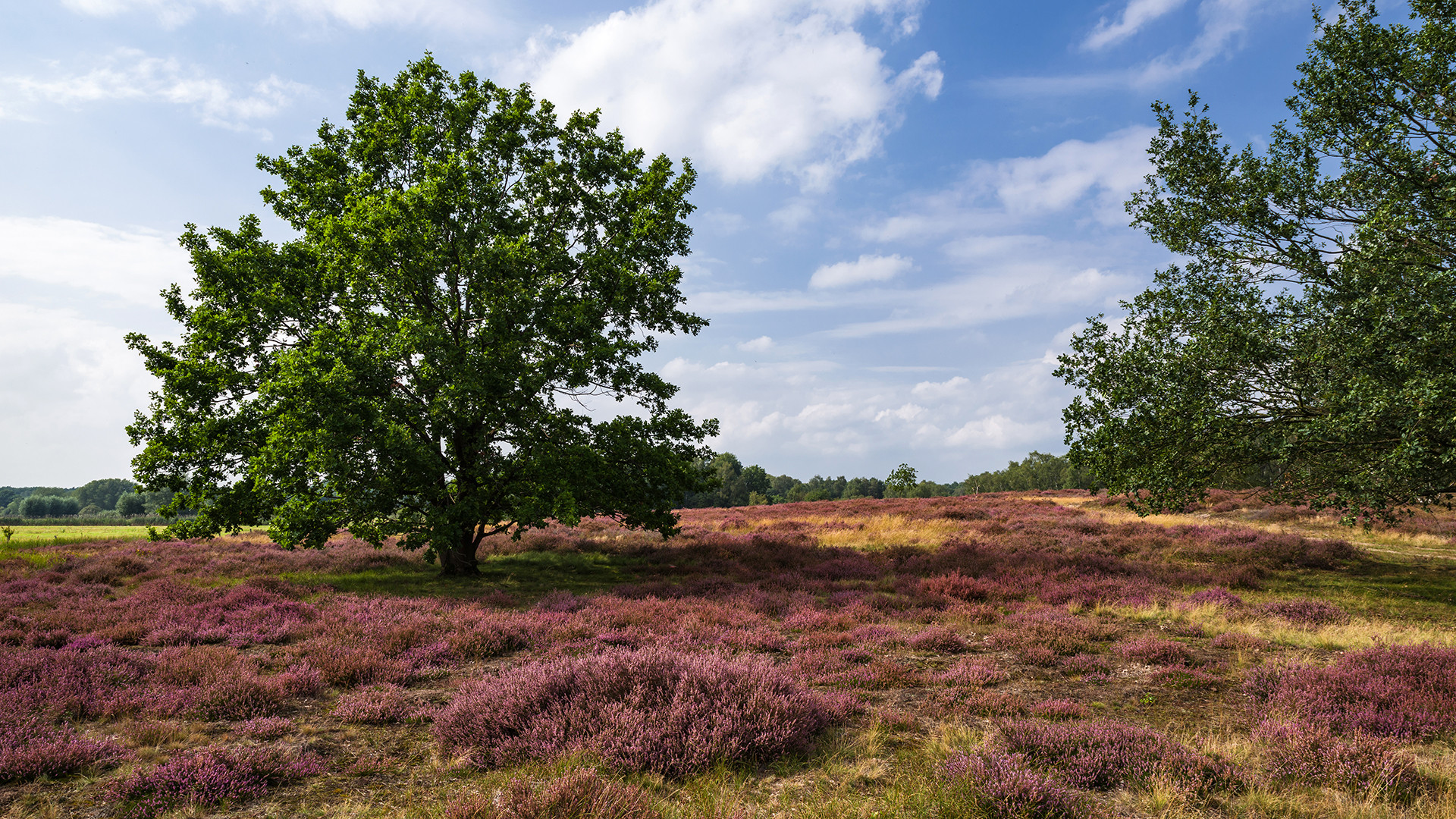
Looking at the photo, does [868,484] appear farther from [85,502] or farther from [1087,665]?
[85,502]

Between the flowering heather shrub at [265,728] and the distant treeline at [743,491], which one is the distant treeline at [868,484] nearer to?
the distant treeline at [743,491]

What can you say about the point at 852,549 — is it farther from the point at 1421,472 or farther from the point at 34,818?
the point at 34,818

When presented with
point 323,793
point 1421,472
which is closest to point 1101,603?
point 1421,472

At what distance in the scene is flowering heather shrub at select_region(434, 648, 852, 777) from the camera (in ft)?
17.8

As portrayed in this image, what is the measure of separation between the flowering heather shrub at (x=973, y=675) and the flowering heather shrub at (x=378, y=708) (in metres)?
6.62

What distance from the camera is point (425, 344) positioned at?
1598 cm

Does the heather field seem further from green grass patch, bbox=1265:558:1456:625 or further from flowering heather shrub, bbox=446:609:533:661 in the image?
green grass patch, bbox=1265:558:1456:625

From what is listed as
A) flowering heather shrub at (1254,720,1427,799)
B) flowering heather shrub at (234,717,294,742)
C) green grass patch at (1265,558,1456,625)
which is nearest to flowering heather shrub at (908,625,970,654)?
flowering heather shrub at (1254,720,1427,799)

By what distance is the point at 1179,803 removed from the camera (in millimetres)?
4652

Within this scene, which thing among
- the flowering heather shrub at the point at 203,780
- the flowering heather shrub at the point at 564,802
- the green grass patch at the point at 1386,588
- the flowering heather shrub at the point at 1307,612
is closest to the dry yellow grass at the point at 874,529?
the green grass patch at the point at 1386,588

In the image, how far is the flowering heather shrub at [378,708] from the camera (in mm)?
6805

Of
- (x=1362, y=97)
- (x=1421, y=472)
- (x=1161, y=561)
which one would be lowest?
(x=1161, y=561)

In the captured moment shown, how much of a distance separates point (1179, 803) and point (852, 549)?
60.3 ft

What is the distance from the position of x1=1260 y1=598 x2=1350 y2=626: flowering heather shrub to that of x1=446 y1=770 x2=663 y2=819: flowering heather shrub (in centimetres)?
1391
